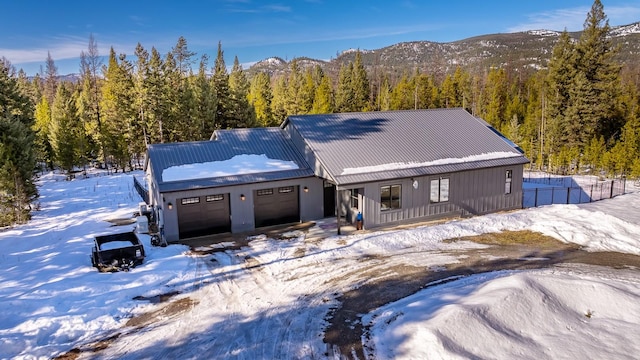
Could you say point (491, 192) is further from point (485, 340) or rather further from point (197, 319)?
point (197, 319)

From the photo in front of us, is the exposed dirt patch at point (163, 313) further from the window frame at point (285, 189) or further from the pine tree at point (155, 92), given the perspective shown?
the pine tree at point (155, 92)

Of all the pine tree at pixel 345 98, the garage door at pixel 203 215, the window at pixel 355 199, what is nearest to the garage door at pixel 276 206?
the garage door at pixel 203 215

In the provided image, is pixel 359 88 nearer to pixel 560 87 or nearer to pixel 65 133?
pixel 560 87

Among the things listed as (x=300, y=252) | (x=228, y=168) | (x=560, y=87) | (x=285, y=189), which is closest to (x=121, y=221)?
(x=228, y=168)

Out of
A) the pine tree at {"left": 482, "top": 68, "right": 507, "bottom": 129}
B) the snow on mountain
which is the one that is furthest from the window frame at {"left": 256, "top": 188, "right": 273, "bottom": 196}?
the snow on mountain

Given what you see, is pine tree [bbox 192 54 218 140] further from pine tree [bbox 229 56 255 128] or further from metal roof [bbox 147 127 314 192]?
metal roof [bbox 147 127 314 192]

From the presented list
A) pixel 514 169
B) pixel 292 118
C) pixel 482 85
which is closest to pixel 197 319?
pixel 292 118
